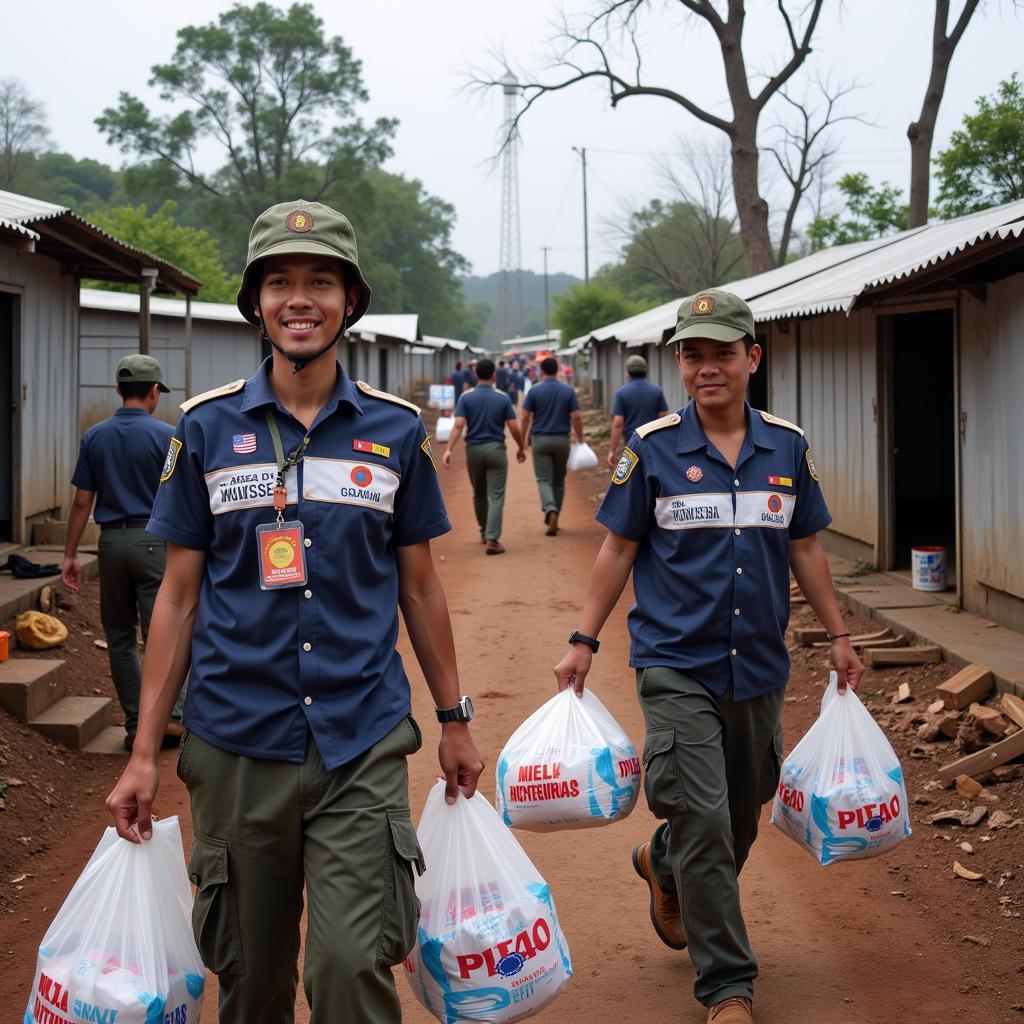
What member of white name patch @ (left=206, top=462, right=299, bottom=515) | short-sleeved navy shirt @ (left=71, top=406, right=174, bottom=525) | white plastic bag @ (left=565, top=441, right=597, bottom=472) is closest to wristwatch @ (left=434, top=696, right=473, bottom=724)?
white name patch @ (left=206, top=462, right=299, bottom=515)

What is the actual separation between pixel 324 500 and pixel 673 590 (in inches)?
56.6

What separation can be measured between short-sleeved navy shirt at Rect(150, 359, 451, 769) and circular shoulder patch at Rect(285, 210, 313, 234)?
35 cm

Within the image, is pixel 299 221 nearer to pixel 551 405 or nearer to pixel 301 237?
pixel 301 237

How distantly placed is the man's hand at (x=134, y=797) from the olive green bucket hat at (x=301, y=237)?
3.40 feet

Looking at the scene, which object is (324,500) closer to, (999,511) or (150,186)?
(999,511)

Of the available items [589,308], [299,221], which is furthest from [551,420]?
[589,308]

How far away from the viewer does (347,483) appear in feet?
9.73

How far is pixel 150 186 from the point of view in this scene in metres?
53.5

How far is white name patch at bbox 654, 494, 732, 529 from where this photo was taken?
4.00 metres

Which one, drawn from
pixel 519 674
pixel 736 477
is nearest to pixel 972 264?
pixel 519 674

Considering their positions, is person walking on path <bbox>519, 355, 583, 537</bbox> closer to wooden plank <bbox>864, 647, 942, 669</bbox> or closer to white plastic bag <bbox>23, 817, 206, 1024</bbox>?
wooden plank <bbox>864, 647, 942, 669</bbox>

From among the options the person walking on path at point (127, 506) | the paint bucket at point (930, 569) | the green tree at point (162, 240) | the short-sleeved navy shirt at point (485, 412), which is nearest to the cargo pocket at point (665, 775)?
the person walking on path at point (127, 506)

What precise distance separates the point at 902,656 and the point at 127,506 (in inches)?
185

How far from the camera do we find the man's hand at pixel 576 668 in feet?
13.5
